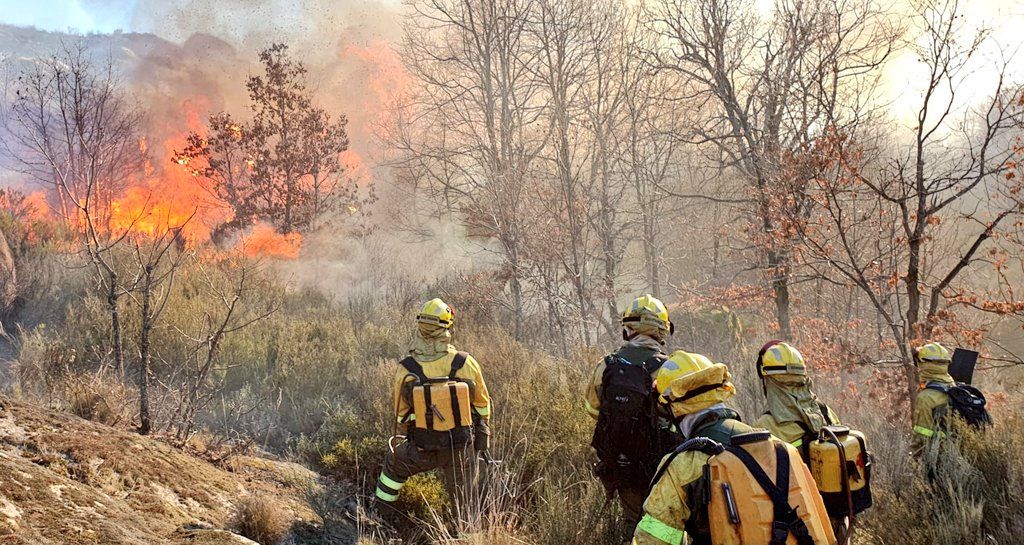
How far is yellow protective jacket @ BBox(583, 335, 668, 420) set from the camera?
3.86m

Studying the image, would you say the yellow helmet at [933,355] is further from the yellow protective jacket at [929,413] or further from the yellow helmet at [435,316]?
the yellow helmet at [435,316]

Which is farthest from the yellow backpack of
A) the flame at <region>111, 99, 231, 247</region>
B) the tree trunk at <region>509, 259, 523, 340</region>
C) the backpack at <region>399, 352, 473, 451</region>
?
the flame at <region>111, 99, 231, 247</region>

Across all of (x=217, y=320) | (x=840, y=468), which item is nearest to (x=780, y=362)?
(x=840, y=468)

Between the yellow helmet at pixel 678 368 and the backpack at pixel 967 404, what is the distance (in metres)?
3.34

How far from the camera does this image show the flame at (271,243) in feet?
51.8

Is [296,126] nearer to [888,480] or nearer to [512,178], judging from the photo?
[512,178]

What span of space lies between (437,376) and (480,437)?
0.62m

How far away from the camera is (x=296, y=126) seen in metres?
17.3

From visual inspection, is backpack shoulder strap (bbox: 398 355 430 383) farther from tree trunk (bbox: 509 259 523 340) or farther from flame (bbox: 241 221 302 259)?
flame (bbox: 241 221 302 259)

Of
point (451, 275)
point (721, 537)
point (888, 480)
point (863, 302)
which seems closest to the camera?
point (721, 537)

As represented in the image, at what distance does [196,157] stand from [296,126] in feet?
9.64

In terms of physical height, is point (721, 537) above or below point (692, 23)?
below

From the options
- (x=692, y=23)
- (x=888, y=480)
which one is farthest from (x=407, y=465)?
(x=692, y=23)

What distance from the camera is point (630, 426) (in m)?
3.72
